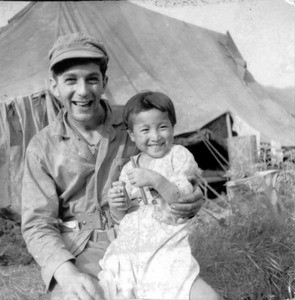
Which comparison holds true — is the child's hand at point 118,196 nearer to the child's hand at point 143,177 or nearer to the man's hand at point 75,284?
the child's hand at point 143,177

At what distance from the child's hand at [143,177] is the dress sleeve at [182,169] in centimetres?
14

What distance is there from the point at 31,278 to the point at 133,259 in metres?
1.84

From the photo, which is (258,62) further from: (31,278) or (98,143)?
(98,143)

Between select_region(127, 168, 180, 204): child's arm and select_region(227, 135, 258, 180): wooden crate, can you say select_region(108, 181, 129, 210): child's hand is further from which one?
select_region(227, 135, 258, 180): wooden crate

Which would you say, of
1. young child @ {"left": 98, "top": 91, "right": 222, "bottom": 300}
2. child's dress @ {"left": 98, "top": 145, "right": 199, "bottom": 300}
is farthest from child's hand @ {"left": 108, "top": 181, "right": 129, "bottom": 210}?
child's dress @ {"left": 98, "top": 145, "right": 199, "bottom": 300}

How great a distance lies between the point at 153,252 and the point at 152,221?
127mm

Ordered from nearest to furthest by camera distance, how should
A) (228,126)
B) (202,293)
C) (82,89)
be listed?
(202,293) < (82,89) < (228,126)

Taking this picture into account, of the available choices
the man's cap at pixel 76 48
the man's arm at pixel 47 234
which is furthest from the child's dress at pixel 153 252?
the man's cap at pixel 76 48

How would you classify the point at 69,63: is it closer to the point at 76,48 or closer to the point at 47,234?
the point at 76,48

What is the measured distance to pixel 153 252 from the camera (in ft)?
6.73

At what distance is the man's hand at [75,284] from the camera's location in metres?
1.94

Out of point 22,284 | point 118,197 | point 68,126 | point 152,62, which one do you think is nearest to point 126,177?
point 118,197

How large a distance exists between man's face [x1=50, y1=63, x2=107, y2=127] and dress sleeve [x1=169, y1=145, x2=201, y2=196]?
1.42 ft

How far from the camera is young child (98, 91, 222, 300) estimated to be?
2.01 metres
